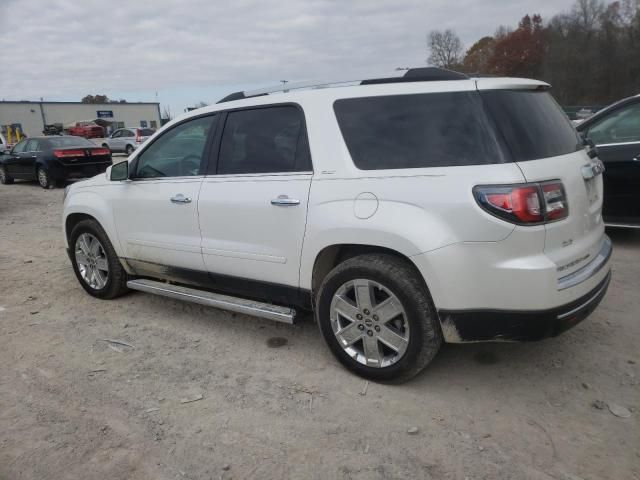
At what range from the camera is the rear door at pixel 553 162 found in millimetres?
2756

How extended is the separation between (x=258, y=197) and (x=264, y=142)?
0.43 m

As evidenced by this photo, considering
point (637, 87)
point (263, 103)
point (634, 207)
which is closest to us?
point (263, 103)

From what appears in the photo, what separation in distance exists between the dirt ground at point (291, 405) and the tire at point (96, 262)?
1.56 feet

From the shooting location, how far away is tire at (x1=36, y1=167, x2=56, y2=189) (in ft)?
46.8

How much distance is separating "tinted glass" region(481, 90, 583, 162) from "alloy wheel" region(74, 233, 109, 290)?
3.72 meters

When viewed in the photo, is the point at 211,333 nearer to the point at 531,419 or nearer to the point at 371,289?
the point at 371,289

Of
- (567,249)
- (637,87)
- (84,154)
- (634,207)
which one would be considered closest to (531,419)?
(567,249)

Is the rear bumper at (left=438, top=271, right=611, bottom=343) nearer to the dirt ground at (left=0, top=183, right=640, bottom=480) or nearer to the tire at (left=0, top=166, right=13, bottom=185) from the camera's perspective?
the dirt ground at (left=0, top=183, right=640, bottom=480)

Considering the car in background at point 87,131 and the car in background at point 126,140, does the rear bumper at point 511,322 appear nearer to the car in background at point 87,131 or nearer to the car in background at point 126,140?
the car in background at point 126,140

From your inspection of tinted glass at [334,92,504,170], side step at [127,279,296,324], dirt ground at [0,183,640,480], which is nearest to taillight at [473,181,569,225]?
tinted glass at [334,92,504,170]

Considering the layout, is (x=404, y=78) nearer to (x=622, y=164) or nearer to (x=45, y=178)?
(x=622, y=164)

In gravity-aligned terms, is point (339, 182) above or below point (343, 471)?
above

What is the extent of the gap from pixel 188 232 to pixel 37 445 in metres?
1.78

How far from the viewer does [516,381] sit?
3244 millimetres
